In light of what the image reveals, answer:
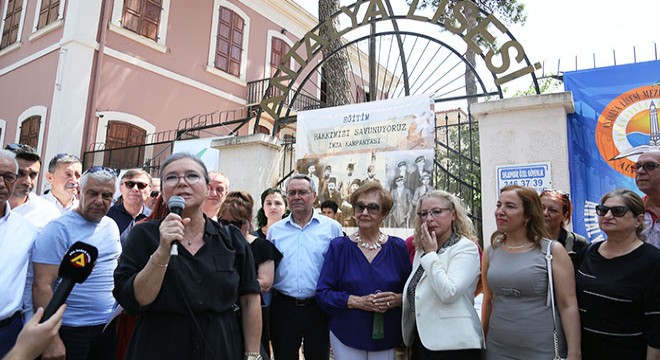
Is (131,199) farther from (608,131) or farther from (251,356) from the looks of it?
(608,131)

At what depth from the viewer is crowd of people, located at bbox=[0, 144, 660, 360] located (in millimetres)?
1812

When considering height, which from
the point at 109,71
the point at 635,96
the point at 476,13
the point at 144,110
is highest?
the point at 109,71

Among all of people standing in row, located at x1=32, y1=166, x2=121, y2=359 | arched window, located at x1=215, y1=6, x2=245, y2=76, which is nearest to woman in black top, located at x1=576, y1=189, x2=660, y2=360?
people standing in row, located at x1=32, y1=166, x2=121, y2=359

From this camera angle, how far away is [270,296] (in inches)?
122

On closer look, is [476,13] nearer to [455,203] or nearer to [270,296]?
[455,203]

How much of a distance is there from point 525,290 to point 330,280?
45.8 inches

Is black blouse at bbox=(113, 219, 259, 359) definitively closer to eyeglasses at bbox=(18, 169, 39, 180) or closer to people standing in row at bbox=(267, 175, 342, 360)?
people standing in row at bbox=(267, 175, 342, 360)

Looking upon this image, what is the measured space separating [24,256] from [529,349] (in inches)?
105

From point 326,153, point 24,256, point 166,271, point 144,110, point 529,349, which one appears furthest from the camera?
point 144,110

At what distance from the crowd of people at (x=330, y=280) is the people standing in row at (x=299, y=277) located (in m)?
0.01

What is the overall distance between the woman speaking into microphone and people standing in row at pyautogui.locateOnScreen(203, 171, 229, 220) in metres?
1.19

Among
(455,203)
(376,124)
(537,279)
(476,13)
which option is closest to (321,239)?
(455,203)

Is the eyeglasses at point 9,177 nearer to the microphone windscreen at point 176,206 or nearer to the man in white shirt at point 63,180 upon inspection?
the microphone windscreen at point 176,206

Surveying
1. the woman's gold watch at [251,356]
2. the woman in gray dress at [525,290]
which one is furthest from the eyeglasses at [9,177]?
the woman in gray dress at [525,290]
